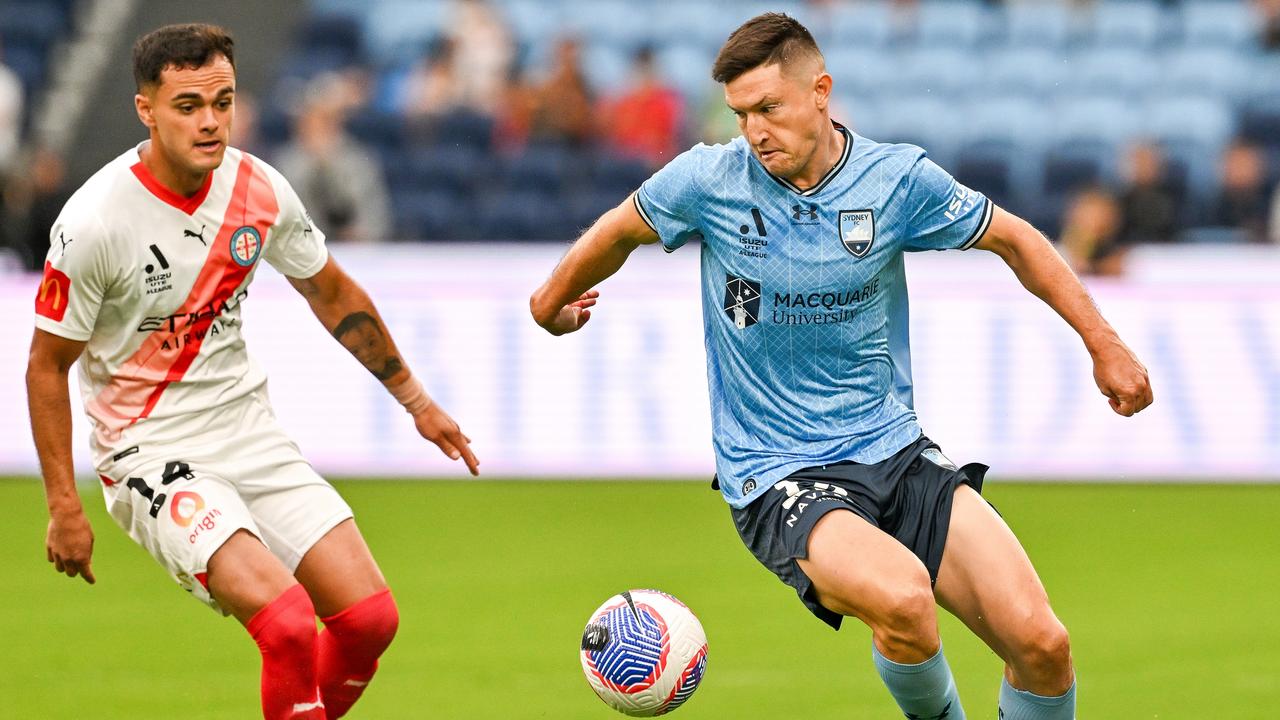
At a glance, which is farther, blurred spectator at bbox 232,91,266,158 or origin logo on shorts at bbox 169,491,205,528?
blurred spectator at bbox 232,91,266,158

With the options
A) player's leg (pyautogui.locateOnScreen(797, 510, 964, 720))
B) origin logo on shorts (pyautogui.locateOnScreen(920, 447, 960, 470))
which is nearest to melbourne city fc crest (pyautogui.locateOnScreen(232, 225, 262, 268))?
player's leg (pyautogui.locateOnScreen(797, 510, 964, 720))

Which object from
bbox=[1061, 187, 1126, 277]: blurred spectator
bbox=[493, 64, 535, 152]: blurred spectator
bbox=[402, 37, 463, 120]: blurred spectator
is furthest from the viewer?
bbox=[402, 37, 463, 120]: blurred spectator

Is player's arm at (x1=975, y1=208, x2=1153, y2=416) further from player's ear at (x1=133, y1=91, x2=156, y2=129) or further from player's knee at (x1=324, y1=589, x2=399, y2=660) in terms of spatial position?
player's ear at (x1=133, y1=91, x2=156, y2=129)

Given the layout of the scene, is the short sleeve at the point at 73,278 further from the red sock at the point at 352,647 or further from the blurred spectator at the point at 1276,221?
the blurred spectator at the point at 1276,221

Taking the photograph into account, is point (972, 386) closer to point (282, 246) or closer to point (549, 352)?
point (549, 352)

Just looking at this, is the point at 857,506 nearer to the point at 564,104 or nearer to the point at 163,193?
the point at 163,193

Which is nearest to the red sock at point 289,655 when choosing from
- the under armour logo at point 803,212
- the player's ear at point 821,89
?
the under armour logo at point 803,212

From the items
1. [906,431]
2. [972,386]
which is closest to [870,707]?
[906,431]

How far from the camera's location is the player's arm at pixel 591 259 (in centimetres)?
597

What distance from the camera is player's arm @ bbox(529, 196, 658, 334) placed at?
19.6 ft

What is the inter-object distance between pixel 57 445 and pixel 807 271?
243 centimetres

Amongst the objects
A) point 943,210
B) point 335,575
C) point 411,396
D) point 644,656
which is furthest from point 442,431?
point 943,210

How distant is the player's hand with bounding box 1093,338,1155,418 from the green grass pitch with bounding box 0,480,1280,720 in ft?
5.99

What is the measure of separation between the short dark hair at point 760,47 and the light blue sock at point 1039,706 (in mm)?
2084
